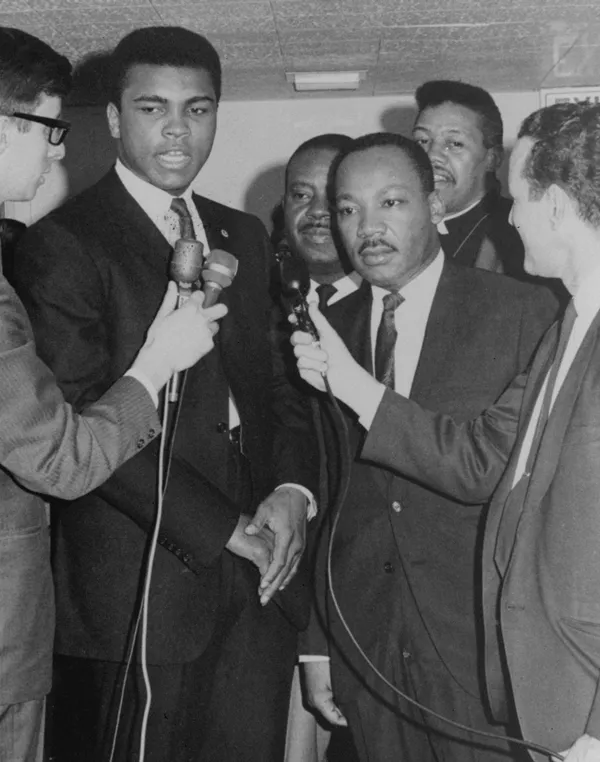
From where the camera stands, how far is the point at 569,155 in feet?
5.90

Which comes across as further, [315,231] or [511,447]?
[315,231]

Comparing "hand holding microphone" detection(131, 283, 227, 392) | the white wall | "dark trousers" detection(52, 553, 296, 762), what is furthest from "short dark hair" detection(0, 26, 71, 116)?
the white wall

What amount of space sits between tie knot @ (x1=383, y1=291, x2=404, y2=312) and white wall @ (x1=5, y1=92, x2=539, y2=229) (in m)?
3.26

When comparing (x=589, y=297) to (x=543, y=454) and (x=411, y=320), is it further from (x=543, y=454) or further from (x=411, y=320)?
(x=411, y=320)

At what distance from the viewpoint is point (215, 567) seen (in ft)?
7.20

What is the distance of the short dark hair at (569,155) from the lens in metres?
1.76

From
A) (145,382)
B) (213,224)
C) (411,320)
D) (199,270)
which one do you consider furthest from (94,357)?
(411,320)

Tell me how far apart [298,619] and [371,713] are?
0.31 meters

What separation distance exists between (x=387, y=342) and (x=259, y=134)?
3.56 metres

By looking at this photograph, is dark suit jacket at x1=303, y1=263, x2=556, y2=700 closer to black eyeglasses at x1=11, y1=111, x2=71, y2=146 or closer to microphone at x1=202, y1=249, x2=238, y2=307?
microphone at x1=202, y1=249, x2=238, y2=307

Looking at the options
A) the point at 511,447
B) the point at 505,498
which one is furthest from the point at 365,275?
the point at 505,498

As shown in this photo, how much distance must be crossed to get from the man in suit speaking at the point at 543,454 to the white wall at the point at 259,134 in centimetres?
355

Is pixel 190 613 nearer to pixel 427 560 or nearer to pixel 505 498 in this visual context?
pixel 427 560

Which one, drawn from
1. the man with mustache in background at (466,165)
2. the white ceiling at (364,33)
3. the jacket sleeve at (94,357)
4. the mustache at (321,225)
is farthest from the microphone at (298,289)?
the white ceiling at (364,33)
